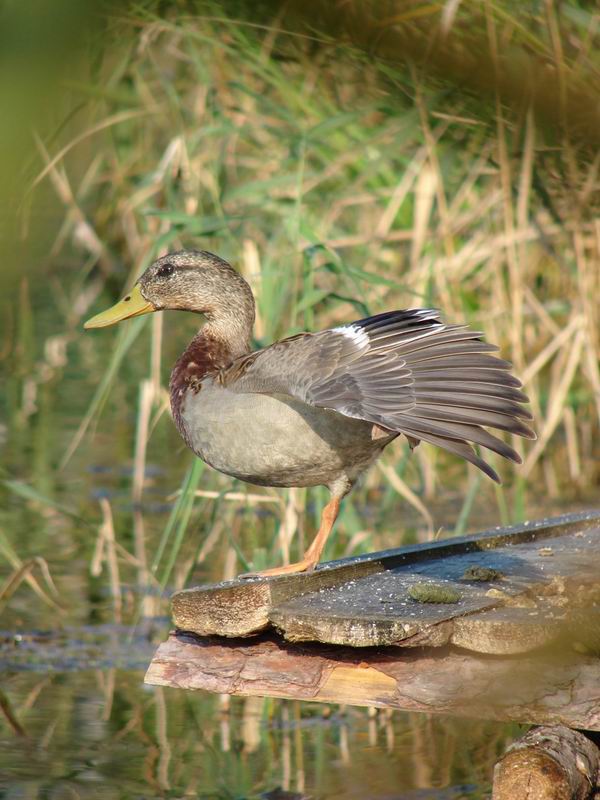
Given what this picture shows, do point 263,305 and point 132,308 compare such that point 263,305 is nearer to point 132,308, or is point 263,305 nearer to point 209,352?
point 132,308

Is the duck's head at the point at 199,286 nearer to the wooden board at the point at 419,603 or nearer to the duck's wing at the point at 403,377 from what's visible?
the duck's wing at the point at 403,377

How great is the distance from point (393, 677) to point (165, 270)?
62.1 inches

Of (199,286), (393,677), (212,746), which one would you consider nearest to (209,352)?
(199,286)

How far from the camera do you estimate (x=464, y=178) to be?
228 inches

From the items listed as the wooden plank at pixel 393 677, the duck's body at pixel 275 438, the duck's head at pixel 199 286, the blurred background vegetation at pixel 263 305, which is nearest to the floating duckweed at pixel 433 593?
the wooden plank at pixel 393 677

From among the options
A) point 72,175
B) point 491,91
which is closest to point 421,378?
point 491,91

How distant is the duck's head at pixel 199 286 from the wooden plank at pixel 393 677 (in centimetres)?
121

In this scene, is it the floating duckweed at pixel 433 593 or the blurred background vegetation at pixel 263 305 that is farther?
the blurred background vegetation at pixel 263 305

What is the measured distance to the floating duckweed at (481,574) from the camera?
264 centimetres

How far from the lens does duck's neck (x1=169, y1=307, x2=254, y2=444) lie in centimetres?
310

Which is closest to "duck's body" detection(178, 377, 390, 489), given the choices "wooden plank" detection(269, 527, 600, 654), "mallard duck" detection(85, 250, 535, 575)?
"mallard duck" detection(85, 250, 535, 575)

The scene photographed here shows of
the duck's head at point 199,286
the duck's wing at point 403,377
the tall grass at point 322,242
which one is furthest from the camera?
the tall grass at point 322,242

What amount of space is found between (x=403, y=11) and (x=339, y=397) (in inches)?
78.0

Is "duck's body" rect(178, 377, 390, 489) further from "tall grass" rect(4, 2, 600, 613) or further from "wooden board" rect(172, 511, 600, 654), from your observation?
"tall grass" rect(4, 2, 600, 613)
